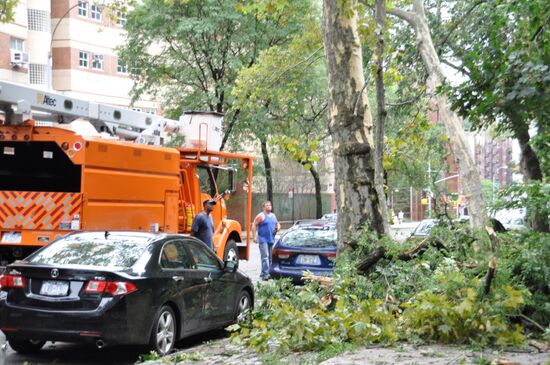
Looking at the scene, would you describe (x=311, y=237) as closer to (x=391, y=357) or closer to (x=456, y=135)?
(x=456, y=135)

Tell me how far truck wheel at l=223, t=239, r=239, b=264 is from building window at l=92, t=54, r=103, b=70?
31.4 metres

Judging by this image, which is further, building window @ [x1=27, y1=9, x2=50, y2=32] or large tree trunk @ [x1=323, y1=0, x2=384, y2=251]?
building window @ [x1=27, y1=9, x2=50, y2=32]

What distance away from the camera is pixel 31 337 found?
8.35 m

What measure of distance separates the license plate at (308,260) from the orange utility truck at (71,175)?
8.78 ft

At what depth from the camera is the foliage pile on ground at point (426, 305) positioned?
277 inches

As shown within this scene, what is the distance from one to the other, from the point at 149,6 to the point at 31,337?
998 inches

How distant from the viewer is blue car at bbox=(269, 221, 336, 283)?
15.4m

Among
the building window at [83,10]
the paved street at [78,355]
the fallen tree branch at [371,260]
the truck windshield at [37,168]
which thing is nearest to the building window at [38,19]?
the building window at [83,10]

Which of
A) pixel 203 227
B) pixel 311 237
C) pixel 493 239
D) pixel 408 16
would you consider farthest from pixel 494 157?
pixel 493 239

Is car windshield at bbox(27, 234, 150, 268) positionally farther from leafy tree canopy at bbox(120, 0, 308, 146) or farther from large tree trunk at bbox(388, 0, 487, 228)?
leafy tree canopy at bbox(120, 0, 308, 146)

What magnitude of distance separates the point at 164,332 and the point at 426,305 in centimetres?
330

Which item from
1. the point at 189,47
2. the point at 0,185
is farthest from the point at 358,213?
the point at 189,47

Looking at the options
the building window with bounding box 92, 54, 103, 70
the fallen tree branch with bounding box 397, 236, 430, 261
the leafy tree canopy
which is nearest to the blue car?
the fallen tree branch with bounding box 397, 236, 430, 261

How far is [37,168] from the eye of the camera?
532 inches
